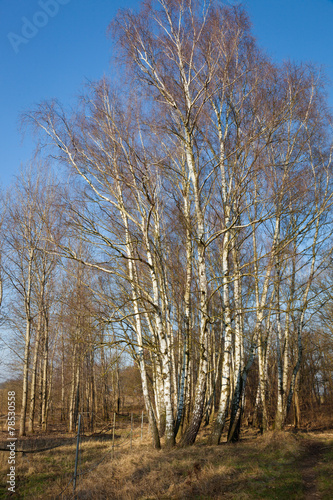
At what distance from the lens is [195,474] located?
20.6 ft

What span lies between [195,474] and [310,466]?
2841 millimetres

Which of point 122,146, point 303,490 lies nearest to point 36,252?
point 122,146

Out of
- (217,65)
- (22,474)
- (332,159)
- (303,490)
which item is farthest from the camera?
(332,159)

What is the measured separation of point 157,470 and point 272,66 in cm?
1026

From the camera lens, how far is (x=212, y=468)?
6613 mm

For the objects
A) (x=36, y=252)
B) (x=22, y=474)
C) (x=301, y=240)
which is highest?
(x=36, y=252)

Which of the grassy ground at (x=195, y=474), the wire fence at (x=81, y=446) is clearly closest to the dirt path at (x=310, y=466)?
the grassy ground at (x=195, y=474)

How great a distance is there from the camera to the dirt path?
569 cm

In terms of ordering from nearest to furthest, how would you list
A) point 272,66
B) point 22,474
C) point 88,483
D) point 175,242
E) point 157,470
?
point 88,483
point 157,470
point 22,474
point 272,66
point 175,242

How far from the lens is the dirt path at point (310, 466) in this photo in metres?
5.69

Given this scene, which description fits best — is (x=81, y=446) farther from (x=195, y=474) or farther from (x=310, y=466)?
(x=310, y=466)

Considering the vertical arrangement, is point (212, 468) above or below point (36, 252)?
below

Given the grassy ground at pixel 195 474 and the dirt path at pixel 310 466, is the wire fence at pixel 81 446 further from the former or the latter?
the dirt path at pixel 310 466

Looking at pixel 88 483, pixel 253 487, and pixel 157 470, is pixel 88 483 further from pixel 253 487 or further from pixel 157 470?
pixel 253 487
